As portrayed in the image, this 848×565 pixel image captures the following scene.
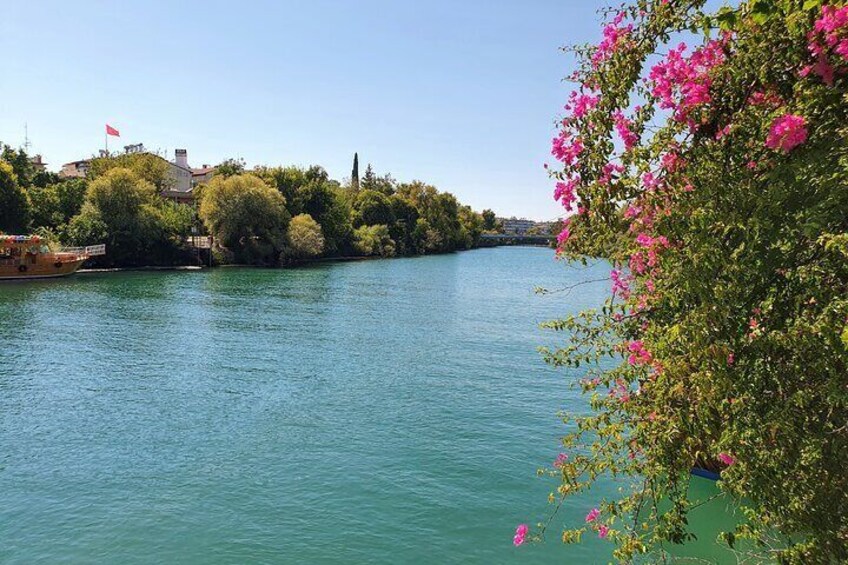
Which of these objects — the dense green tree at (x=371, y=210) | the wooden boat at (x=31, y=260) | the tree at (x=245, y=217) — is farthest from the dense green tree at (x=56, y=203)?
the dense green tree at (x=371, y=210)

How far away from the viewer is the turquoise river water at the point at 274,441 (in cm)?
1183

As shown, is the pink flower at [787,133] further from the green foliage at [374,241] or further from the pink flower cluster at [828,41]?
the green foliage at [374,241]

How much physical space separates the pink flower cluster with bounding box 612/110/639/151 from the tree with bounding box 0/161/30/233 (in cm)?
7787

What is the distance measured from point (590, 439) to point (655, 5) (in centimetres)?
1377

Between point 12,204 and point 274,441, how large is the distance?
67203mm

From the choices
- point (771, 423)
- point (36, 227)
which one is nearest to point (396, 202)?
point (36, 227)

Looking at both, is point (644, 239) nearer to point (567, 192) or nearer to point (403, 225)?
point (567, 192)

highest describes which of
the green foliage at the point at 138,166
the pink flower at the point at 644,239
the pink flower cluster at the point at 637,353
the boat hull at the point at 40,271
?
the green foliage at the point at 138,166

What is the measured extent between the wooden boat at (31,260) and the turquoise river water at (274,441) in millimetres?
23197

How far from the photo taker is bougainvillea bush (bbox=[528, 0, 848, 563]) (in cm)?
419

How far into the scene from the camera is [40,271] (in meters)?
56.5

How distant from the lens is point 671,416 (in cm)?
521

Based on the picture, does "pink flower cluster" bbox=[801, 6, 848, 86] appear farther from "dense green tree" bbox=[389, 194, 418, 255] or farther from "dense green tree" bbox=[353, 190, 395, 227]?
"dense green tree" bbox=[353, 190, 395, 227]

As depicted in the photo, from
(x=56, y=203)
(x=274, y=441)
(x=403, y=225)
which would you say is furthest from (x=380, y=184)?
(x=274, y=441)
